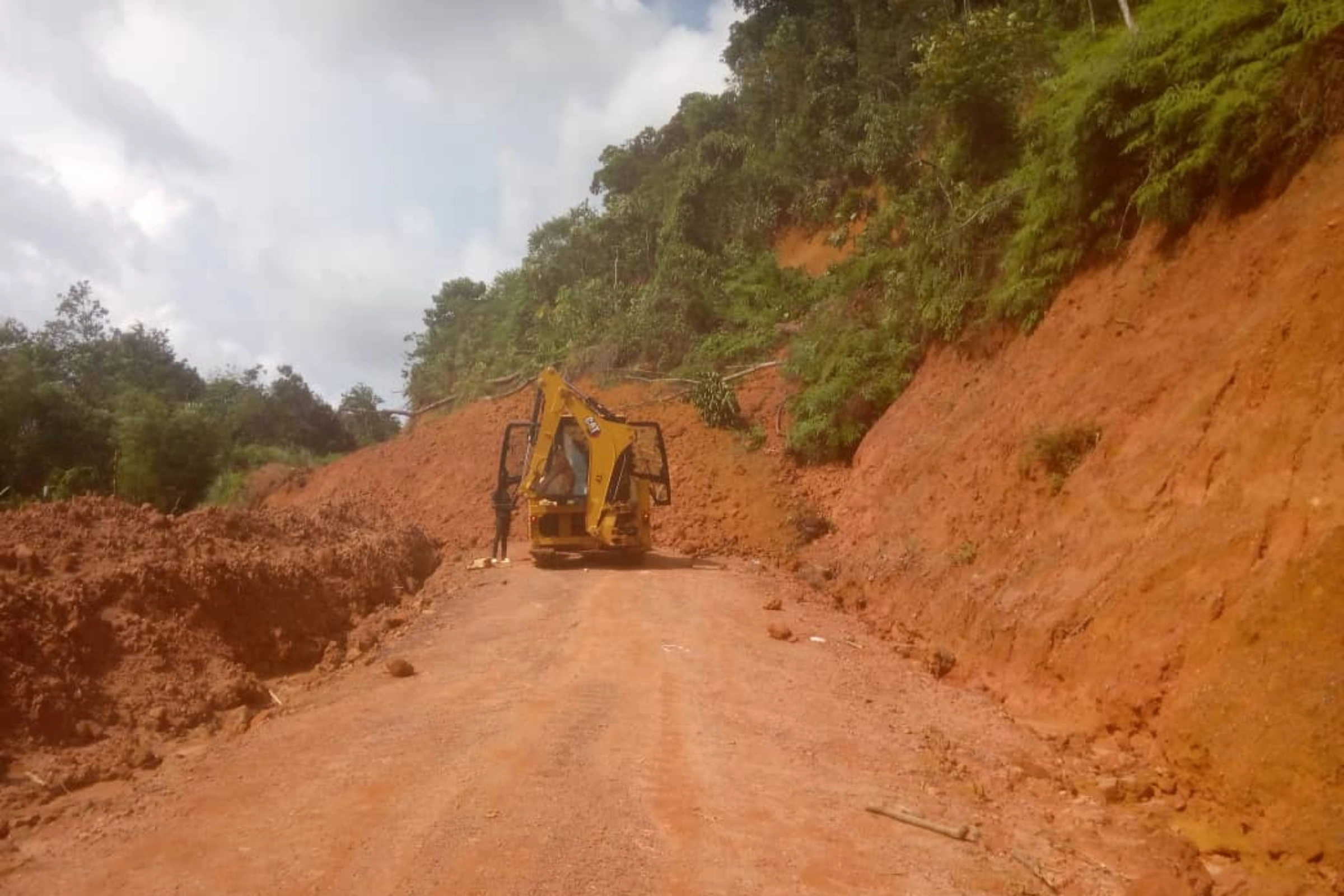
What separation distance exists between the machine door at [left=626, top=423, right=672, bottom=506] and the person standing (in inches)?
79.4

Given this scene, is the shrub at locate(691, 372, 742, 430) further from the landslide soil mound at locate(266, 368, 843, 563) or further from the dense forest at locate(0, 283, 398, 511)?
the dense forest at locate(0, 283, 398, 511)

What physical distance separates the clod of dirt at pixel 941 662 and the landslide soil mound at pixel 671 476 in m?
6.57

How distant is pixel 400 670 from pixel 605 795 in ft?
11.6

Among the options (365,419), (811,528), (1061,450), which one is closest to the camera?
(1061,450)

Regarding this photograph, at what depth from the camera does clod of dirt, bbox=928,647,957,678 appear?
921 cm

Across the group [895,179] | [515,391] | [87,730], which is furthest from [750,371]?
[87,730]

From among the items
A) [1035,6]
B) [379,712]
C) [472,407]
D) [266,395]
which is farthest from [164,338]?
[379,712]

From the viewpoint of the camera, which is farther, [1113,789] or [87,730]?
[87,730]

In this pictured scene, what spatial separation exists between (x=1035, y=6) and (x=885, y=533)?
43.5ft

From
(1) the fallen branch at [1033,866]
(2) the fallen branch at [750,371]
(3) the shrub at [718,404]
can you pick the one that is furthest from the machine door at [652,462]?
(1) the fallen branch at [1033,866]

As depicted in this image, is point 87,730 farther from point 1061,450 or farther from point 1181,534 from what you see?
point 1061,450

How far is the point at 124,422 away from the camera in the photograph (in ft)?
87.0

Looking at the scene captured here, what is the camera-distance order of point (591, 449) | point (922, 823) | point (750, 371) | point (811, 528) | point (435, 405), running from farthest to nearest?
point (435, 405) < point (750, 371) < point (811, 528) < point (591, 449) < point (922, 823)

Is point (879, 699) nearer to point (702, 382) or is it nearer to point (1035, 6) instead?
point (702, 382)
